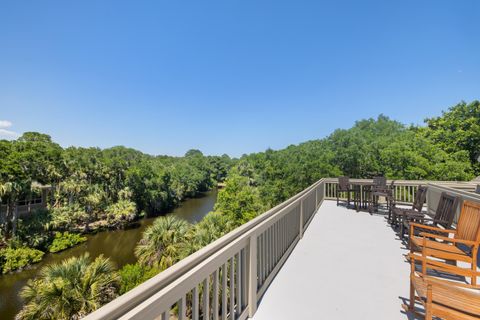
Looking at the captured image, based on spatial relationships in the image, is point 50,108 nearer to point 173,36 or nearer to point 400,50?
point 173,36

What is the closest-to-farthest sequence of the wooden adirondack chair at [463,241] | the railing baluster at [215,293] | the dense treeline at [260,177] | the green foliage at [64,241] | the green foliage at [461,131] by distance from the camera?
the railing baluster at [215,293] → the wooden adirondack chair at [463,241] → the dense treeline at [260,177] → the green foliage at [461,131] → the green foliage at [64,241]

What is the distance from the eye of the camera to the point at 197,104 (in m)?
33.0

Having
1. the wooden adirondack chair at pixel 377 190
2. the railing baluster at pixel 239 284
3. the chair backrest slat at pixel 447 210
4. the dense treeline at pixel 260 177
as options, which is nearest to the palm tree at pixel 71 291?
the dense treeline at pixel 260 177

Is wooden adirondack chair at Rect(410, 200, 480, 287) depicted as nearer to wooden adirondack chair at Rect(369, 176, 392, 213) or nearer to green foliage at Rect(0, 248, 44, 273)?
wooden adirondack chair at Rect(369, 176, 392, 213)

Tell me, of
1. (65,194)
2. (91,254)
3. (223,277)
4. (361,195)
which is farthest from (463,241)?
(65,194)

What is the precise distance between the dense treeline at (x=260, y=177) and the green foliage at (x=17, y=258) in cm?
701

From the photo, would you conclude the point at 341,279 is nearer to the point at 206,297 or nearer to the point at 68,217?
the point at 206,297

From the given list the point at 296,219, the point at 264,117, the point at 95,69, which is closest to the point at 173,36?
the point at 95,69

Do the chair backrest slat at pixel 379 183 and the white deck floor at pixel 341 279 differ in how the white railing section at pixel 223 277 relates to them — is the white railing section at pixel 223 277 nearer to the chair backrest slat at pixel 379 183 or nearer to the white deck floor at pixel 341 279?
the white deck floor at pixel 341 279

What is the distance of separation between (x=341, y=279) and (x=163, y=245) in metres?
12.4

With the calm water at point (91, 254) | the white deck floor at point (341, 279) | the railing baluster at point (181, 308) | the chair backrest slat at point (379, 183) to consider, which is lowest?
the calm water at point (91, 254)

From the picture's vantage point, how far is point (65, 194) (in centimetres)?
2583

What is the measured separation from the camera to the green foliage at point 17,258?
16109 mm

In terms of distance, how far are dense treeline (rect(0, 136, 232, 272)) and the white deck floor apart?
22.0 m
